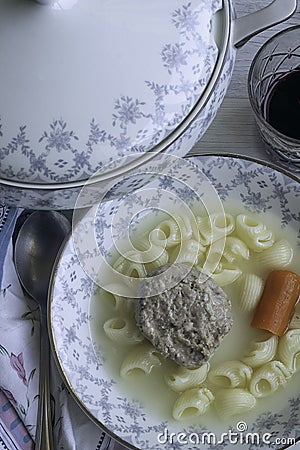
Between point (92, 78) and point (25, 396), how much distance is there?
550 millimetres

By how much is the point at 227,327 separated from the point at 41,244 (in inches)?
13.8

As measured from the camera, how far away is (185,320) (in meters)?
1.15

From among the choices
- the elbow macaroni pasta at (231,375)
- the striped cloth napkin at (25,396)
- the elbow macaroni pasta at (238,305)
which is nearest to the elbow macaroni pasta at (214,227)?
the elbow macaroni pasta at (238,305)

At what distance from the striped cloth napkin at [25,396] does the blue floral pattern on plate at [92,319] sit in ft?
0.14

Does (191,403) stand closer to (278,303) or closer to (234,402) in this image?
(234,402)

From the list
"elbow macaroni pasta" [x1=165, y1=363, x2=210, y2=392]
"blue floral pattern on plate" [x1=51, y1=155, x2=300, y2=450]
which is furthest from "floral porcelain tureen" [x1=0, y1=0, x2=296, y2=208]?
"elbow macaroni pasta" [x1=165, y1=363, x2=210, y2=392]

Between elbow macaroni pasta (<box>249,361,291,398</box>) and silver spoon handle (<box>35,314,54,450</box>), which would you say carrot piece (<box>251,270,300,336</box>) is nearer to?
elbow macaroni pasta (<box>249,361,291,398</box>)

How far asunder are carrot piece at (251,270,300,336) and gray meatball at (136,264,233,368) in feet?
0.21

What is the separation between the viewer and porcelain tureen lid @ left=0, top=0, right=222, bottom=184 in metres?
0.87

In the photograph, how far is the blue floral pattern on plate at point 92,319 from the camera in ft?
3.75

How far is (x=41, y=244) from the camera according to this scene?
1258 millimetres

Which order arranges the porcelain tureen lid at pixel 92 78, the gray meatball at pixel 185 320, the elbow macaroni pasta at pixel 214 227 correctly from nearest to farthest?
the porcelain tureen lid at pixel 92 78, the gray meatball at pixel 185 320, the elbow macaroni pasta at pixel 214 227

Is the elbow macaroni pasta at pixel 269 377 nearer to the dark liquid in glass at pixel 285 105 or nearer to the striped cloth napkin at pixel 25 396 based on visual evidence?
the striped cloth napkin at pixel 25 396

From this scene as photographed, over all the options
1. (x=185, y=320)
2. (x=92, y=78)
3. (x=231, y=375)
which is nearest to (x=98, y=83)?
(x=92, y=78)
